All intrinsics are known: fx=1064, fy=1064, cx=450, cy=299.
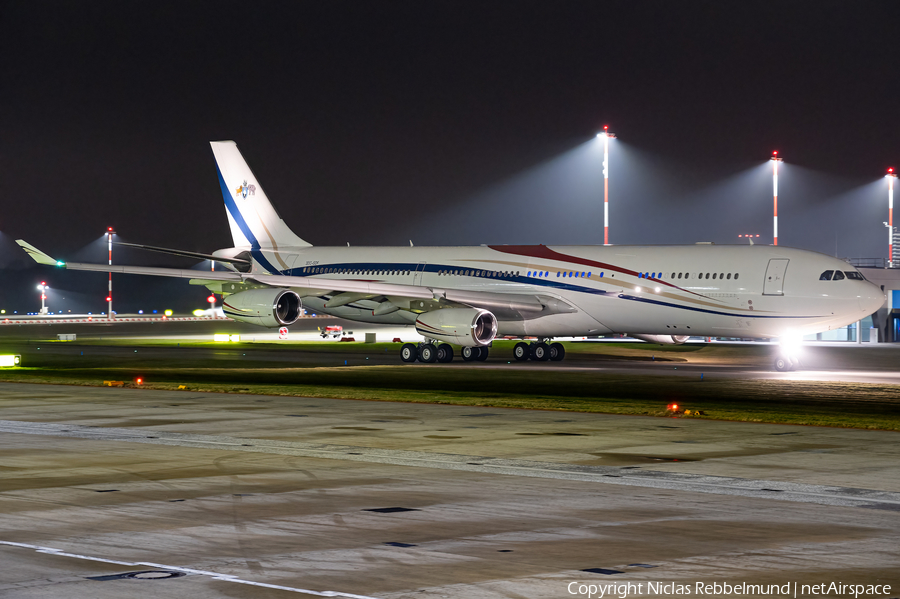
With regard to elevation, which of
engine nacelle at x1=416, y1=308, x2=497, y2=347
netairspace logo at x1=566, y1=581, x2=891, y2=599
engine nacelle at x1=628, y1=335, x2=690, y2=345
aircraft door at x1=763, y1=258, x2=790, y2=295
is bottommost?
netairspace logo at x1=566, y1=581, x2=891, y2=599

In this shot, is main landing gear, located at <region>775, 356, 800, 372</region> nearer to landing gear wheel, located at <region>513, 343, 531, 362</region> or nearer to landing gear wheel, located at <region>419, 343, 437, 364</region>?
landing gear wheel, located at <region>513, 343, 531, 362</region>

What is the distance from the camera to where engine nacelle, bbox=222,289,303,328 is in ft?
137

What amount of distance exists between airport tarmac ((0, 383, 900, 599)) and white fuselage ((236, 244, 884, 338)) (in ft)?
51.8

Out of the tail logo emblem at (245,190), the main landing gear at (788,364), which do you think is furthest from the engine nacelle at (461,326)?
the tail logo emblem at (245,190)

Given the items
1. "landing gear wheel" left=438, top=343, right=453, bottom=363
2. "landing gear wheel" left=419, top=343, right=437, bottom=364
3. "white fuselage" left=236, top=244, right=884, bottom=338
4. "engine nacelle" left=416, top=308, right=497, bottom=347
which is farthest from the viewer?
"landing gear wheel" left=438, top=343, right=453, bottom=363

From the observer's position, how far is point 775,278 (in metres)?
36.6

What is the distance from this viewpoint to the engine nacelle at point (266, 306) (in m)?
41.7

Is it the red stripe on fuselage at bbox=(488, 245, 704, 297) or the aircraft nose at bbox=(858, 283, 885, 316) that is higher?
the red stripe on fuselage at bbox=(488, 245, 704, 297)

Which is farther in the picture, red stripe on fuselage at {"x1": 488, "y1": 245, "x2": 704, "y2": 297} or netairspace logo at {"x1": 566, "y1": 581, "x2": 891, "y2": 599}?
red stripe on fuselage at {"x1": 488, "y1": 245, "x2": 704, "y2": 297}

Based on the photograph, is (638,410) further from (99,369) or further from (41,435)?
(99,369)

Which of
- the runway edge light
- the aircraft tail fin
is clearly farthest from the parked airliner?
the runway edge light

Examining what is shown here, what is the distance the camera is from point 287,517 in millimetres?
12297

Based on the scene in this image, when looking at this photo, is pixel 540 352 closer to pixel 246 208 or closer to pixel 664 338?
pixel 664 338

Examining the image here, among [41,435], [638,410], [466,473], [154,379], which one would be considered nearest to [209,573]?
[466,473]
